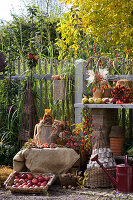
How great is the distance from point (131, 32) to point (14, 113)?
362 cm

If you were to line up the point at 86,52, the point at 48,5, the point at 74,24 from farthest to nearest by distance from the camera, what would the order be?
the point at 48,5 → the point at 74,24 → the point at 86,52

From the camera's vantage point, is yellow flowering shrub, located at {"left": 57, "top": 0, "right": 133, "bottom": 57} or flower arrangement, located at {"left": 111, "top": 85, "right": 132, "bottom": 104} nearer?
flower arrangement, located at {"left": 111, "top": 85, "right": 132, "bottom": 104}

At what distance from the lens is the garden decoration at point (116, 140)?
5676mm

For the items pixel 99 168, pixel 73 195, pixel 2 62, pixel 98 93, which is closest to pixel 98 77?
pixel 98 93

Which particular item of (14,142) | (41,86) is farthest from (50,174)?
(41,86)

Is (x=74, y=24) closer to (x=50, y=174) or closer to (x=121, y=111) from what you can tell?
(x=121, y=111)

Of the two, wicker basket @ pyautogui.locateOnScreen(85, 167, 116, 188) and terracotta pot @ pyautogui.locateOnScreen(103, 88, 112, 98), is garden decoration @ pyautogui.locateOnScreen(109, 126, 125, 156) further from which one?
wicker basket @ pyautogui.locateOnScreen(85, 167, 116, 188)

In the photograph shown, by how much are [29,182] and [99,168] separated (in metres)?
1.00

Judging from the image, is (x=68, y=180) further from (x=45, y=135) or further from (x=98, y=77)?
(x=98, y=77)

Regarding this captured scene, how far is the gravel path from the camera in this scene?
14.8 ft

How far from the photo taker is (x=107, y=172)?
4.73 metres

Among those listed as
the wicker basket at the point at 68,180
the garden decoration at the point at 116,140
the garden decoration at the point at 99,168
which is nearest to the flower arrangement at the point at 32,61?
the garden decoration at the point at 116,140

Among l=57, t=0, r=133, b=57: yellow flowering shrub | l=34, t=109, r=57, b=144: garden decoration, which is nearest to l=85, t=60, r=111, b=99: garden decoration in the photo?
l=34, t=109, r=57, b=144: garden decoration

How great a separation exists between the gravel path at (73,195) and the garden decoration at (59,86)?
186 centimetres
